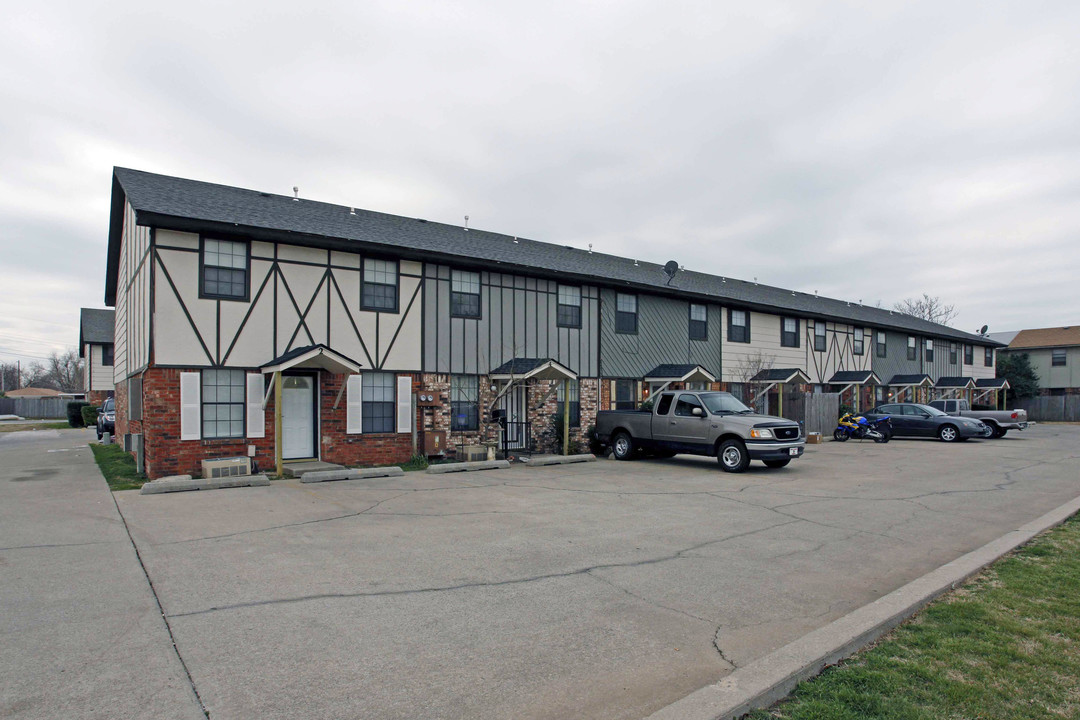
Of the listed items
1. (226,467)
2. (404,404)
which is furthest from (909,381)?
(226,467)

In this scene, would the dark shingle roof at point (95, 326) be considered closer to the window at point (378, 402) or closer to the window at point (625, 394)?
the window at point (378, 402)

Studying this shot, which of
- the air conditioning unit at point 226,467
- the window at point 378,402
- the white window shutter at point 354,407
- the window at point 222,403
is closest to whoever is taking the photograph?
the air conditioning unit at point 226,467

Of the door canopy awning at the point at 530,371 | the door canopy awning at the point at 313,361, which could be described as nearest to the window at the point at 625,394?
the door canopy awning at the point at 530,371

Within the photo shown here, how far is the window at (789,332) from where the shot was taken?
1055 inches

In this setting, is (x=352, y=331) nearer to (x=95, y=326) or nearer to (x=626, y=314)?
(x=626, y=314)

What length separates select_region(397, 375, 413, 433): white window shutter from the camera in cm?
1575

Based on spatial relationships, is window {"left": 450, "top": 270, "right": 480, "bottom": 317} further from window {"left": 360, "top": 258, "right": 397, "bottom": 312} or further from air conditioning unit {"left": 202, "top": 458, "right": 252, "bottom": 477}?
air conditioning unit {"left": 202, "top": 458, "right": 252, "bottom": 477}

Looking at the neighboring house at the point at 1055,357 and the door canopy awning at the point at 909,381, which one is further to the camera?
the neighboring house at the point at 1055,357

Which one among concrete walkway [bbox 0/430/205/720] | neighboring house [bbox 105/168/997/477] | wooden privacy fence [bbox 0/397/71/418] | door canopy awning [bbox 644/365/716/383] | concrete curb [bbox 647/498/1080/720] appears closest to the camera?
concrete curb [bbox 647/498/1080/720]

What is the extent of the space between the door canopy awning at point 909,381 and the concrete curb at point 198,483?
29779mm

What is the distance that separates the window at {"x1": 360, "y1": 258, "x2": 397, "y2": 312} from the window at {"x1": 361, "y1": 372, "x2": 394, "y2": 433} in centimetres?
166

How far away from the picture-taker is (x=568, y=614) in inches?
203

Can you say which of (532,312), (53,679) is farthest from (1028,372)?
(53,679)

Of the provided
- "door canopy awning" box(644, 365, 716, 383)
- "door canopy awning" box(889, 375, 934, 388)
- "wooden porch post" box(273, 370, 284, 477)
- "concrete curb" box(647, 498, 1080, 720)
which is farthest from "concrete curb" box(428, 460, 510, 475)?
"door canopy awning" box(889, 375, 934, 388)
